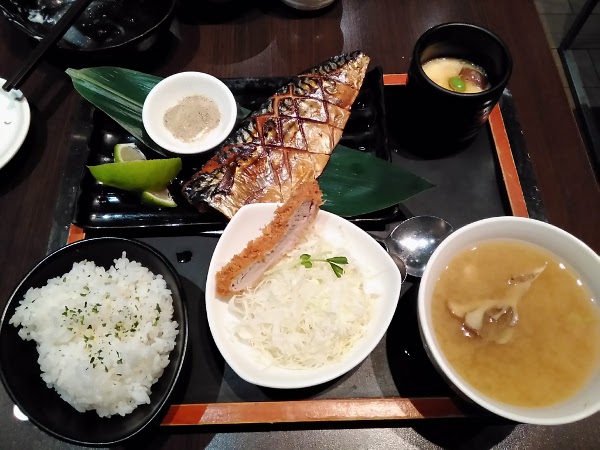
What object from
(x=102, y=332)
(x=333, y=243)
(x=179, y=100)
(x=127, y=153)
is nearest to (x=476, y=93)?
(x=333, y=243)

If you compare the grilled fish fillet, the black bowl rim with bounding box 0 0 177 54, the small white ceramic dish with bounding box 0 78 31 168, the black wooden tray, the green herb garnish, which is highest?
the black bowl rim with bounding box 0 0 177 54

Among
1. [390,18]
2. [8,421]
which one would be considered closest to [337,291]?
[8,421]

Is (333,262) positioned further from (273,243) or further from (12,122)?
(12,122)

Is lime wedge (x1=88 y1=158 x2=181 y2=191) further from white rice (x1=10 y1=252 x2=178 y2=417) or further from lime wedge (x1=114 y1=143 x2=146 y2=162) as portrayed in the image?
white rice (x1=10 y1=252 x2=178 y2=417)

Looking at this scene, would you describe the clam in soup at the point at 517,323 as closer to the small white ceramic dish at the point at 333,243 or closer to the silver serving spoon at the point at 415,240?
the small white ceramic dish at the point at 333,243

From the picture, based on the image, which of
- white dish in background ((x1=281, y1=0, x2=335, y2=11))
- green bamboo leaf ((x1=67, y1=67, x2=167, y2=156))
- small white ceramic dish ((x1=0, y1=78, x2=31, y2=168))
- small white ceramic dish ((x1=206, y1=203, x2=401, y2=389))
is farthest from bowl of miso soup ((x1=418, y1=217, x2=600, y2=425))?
small white ceramic dish ((x1=0, y1=78, x2=31, y2=168))

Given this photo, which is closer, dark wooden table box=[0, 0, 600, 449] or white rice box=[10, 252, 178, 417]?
white rice box=[10, 252, 178, 417]

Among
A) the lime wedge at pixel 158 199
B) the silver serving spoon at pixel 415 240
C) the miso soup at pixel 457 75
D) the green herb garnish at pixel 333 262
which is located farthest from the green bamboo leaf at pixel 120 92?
the miso soup at pixel 457 75

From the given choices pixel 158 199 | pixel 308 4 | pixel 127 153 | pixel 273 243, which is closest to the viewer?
pixel 273 243

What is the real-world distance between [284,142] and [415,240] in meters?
0.71

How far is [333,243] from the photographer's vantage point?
186cm

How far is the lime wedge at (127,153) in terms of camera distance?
6.77 ft

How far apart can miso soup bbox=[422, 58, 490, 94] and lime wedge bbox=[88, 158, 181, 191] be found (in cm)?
121

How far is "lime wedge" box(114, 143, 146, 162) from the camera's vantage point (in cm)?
206
